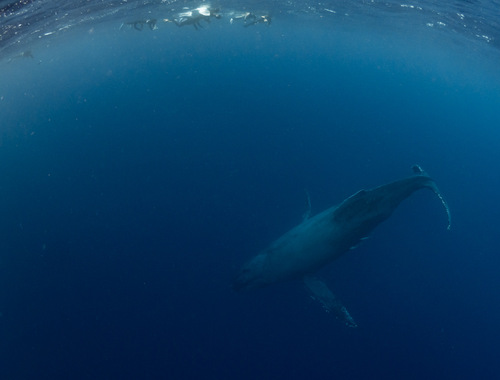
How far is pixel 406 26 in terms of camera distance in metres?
32.4

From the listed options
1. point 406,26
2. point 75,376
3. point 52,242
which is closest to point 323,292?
point 75,376

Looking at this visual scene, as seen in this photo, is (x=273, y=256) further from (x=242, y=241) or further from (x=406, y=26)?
(x=406, y=26)

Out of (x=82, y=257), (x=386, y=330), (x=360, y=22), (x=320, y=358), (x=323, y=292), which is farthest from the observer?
(x=360, y=22)

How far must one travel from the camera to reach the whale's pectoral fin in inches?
413

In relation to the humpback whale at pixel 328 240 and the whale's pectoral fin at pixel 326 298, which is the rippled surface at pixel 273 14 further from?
the whale's pectoral fin at pixel 326 298

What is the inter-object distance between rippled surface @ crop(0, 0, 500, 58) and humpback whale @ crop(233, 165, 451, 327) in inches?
571

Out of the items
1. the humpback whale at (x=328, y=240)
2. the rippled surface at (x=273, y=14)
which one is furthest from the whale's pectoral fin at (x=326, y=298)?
the rippled surface at (x=273, y=14)

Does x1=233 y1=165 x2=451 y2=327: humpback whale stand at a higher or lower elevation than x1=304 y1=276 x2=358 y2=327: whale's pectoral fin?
higher

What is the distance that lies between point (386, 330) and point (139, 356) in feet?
31.3

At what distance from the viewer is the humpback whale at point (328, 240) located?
983 cm

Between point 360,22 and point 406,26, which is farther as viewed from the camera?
point 360,22

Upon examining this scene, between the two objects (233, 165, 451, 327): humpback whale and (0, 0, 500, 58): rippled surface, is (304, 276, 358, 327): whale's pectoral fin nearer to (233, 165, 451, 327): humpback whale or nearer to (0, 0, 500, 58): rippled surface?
(233, 165, 451, 327): humpback whale

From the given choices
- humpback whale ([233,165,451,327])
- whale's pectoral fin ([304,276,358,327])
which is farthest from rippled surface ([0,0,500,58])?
whale's pectoral fin ([304,276,358,327])

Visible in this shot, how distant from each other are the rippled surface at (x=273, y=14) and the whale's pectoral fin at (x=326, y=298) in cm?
1733
